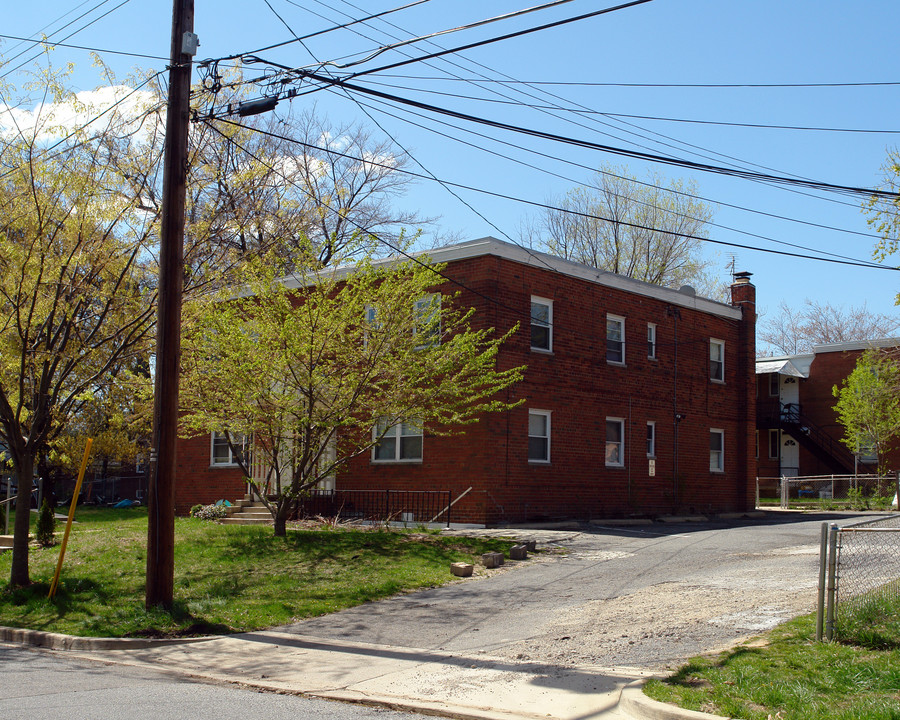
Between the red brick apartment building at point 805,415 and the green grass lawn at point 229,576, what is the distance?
95.8 feet

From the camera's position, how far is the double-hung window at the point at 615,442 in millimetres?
24875

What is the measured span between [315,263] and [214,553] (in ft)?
18.2

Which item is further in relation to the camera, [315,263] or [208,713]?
[315,263]

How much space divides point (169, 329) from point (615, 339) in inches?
630

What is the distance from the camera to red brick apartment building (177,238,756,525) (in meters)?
21.6

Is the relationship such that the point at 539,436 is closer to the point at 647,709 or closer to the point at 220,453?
the point at 220,453

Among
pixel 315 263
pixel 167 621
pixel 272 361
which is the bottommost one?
pixel 167 621

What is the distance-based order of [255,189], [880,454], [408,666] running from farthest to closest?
[880,454] → [255,189] → [408,666]

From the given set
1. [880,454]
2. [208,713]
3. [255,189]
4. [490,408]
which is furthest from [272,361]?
[880,454]

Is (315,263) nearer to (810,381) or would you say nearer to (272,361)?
(272,361)

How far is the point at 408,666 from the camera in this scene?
916cm

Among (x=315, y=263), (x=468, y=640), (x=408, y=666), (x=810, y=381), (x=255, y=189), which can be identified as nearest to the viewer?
(x=408, y=666)

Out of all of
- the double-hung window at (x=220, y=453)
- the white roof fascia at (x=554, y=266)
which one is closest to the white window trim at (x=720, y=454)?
the white roof fascia at (x=554, y=266)

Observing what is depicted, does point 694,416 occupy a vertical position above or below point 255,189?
below
